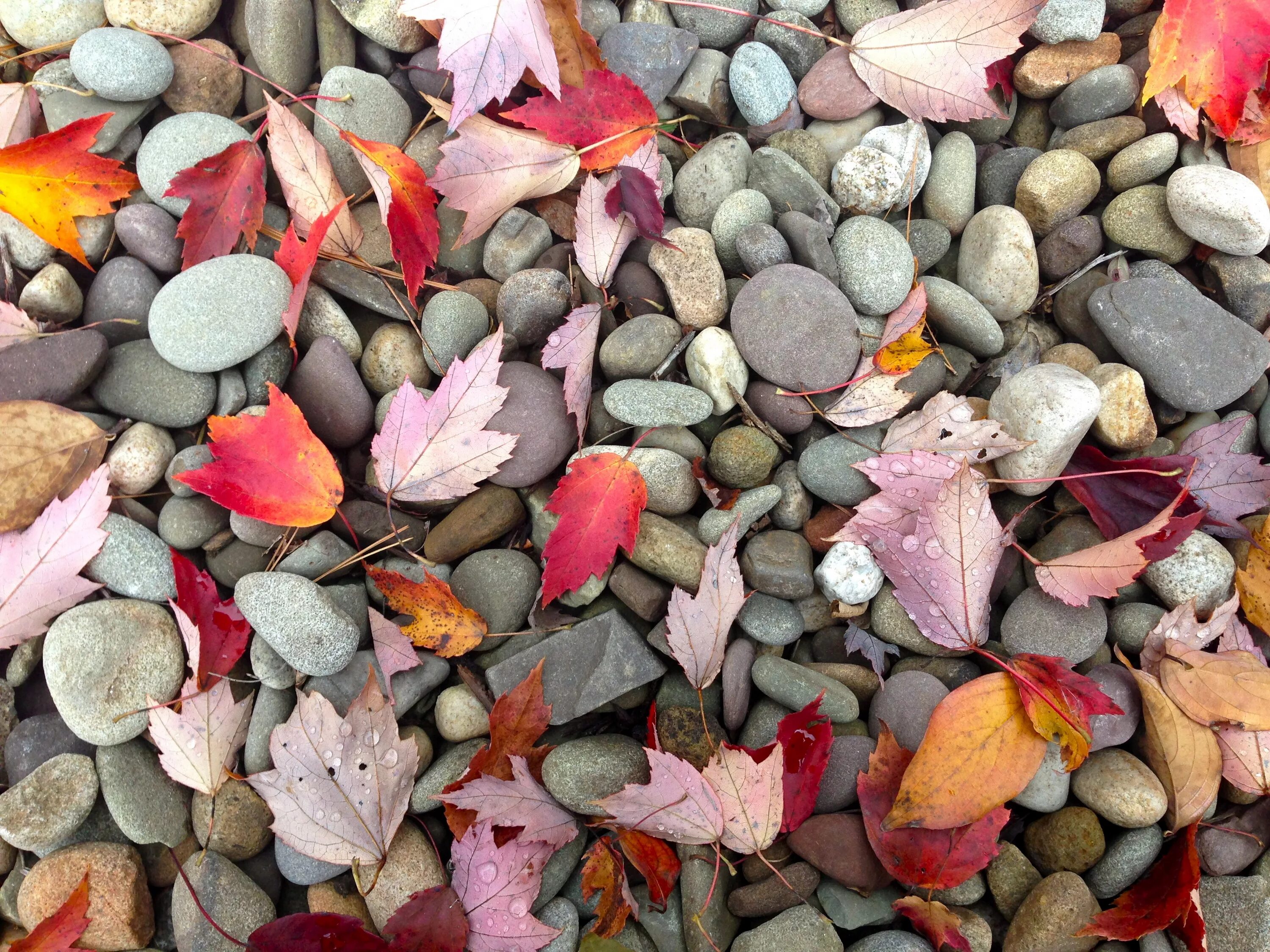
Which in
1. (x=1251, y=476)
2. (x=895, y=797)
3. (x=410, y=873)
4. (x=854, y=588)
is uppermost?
(x=1251, y=476)

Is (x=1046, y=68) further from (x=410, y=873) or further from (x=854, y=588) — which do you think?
(x=410, y=873)

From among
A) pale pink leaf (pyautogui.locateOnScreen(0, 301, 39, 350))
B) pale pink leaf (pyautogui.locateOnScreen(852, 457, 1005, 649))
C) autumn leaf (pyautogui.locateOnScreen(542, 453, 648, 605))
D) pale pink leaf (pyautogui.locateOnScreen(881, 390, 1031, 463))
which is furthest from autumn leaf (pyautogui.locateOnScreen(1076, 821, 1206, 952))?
pale pink leaf (pyautogui.locateOnScreen(0, 301, 39, 350))

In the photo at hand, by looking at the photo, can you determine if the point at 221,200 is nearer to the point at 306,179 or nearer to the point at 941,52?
the point at 306,179

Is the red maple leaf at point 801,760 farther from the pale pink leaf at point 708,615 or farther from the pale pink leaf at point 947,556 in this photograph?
the pale pink leaf at point 947,556

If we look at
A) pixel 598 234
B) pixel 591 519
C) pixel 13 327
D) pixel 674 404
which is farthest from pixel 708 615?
pixel 13 327

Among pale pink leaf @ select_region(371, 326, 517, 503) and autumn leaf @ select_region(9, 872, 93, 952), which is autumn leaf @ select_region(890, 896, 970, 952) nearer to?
pale pink leaf @ select_region(371, 326, 517, 503)

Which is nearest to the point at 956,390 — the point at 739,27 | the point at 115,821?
the point at 739,27

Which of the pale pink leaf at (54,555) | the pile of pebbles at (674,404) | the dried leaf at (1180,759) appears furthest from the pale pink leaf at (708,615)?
the pale pink leaf at (54,555)
